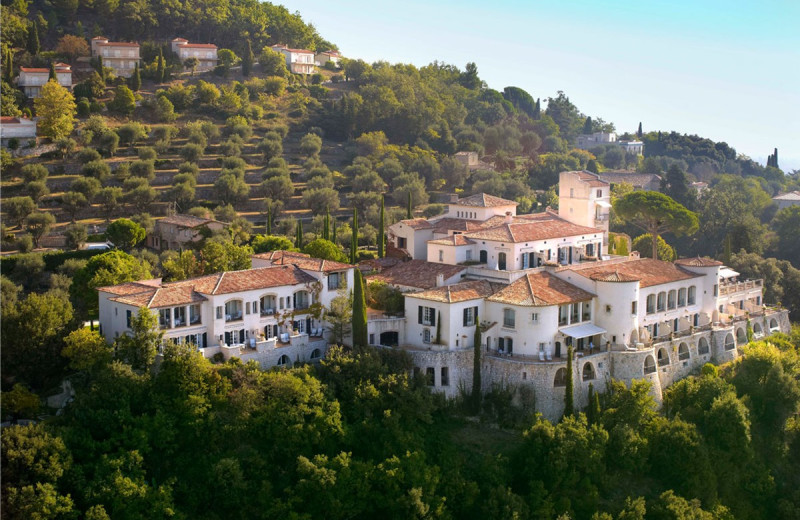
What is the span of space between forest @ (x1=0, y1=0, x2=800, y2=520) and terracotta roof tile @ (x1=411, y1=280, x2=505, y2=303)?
354cm

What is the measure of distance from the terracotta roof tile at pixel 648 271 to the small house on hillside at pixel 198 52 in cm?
6509

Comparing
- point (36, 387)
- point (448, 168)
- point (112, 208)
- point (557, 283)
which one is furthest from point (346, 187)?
point (36, 387)

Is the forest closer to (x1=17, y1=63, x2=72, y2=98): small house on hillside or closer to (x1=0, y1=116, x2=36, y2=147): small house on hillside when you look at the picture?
(x1=0, y1=116, x2=36, y2=147): small house on hillside

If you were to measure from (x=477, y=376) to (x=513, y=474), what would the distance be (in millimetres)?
4715

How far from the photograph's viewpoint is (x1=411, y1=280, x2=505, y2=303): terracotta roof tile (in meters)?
40.8

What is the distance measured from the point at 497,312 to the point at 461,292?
1.86 m

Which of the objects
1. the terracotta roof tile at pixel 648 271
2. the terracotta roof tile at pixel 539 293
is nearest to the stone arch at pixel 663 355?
the terracotta roof tile at pixel 648 271

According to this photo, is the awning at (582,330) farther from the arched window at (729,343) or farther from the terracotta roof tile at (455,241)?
the arched window at (729,343)

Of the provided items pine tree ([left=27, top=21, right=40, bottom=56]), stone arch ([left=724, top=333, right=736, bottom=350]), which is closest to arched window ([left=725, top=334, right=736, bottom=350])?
stone arch ([left=724, top=333, right=736, bottom=350])

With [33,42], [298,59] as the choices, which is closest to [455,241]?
[33,42]

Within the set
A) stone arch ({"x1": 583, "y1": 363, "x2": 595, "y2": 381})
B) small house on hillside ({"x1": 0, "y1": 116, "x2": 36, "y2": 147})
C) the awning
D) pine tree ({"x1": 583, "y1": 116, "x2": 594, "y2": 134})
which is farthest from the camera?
pine tree ({"x1": 583, "y1": 116, "x2": 594, "y2": 134})

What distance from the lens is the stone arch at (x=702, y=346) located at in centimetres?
4682

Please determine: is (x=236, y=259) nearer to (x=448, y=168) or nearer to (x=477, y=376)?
(x=477, y=376)

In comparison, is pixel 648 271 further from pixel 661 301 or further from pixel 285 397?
pixel 285 397
